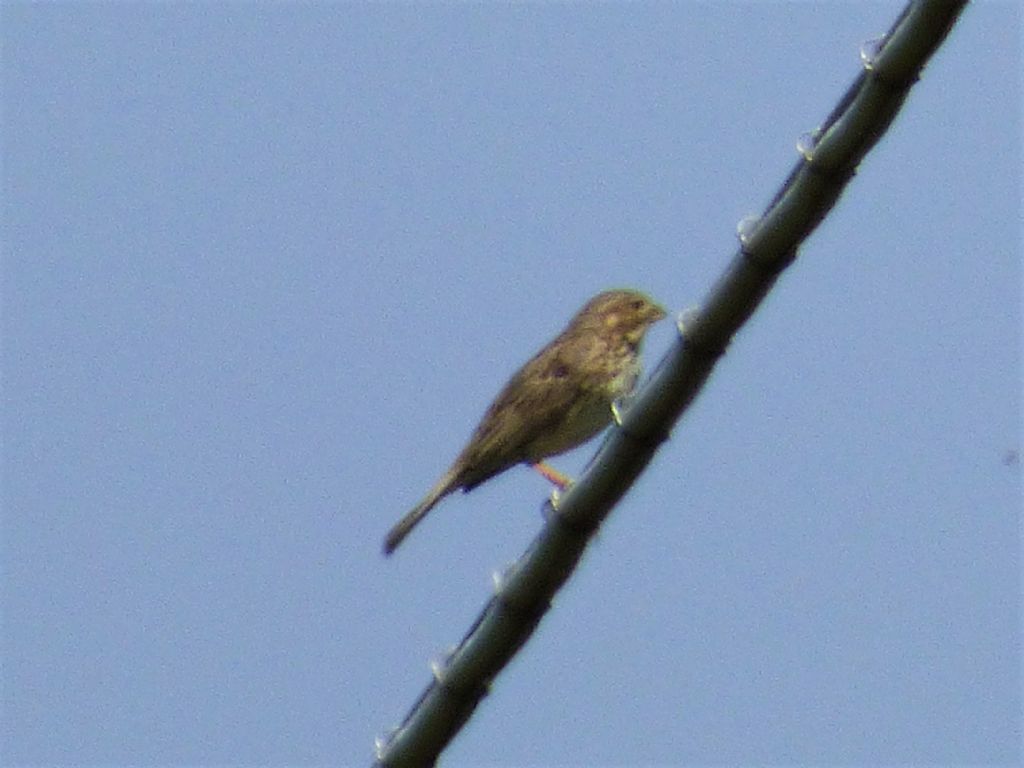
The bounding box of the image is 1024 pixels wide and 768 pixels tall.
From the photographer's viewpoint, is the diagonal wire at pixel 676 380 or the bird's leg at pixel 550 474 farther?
the bird's leg at pixel 550 474

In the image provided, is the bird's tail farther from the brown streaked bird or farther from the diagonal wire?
the diagonal wire

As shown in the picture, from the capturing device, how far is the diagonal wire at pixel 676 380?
6.43m

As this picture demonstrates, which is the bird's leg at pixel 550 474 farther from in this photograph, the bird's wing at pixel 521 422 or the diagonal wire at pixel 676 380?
the diagonal wire at pixel 676 380

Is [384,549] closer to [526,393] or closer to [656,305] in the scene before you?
[526,393]

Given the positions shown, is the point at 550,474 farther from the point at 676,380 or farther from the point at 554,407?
the point at 676,380

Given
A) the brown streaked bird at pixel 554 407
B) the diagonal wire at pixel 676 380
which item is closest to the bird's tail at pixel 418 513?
the brown streaked bird at pixel 554 407

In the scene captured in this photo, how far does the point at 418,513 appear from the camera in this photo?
445 inches

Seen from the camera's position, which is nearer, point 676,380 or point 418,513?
point 676,380

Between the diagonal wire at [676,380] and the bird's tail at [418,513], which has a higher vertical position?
the diagonal wire at [676,380]

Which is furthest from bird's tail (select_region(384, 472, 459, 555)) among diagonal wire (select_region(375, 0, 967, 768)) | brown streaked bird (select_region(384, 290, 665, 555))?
diagonal wire (select_region(375, 0, 967, 768))

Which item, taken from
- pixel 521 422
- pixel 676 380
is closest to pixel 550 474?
pixel 521 422

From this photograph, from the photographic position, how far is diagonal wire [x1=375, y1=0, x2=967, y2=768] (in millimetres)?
6426

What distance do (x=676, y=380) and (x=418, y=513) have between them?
14.9 ft

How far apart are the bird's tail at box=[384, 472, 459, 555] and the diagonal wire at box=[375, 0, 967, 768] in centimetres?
365
